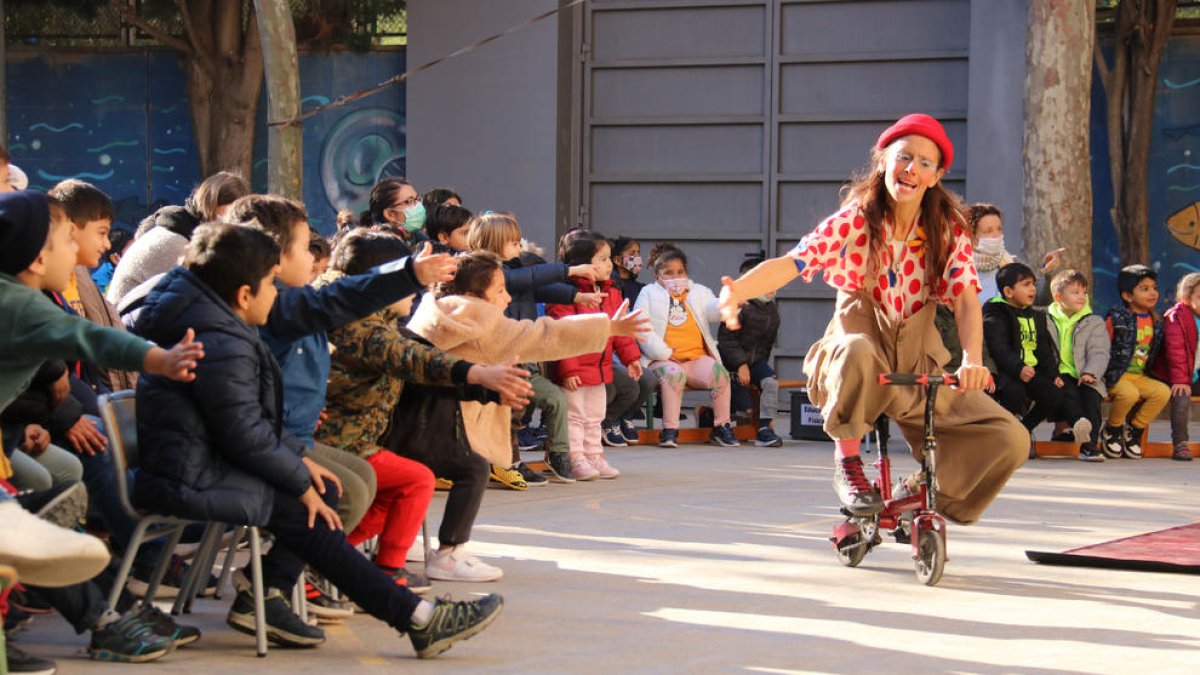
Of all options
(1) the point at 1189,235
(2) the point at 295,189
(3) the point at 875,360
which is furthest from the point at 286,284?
(1) the point at 1189,235

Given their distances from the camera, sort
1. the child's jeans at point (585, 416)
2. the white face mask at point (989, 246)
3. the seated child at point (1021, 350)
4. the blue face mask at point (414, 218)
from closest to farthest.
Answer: the blue face mask at point (414, 218) → the child's jeans at point (585, 416) → the seated child at point (1021, 350) → the white face mask at point (989, 246)

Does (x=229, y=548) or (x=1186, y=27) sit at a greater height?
(x=1186, y=27)

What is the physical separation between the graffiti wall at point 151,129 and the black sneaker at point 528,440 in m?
5.57

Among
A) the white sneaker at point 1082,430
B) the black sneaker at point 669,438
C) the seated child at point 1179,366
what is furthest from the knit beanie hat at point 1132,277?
the black sneaker at point 669,438

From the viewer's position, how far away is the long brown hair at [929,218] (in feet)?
22.4

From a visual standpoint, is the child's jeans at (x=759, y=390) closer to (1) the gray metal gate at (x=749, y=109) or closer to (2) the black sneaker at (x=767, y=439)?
(2) the black sneaker at (x=767, y=439)

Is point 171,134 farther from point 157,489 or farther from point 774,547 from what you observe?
point 157,489

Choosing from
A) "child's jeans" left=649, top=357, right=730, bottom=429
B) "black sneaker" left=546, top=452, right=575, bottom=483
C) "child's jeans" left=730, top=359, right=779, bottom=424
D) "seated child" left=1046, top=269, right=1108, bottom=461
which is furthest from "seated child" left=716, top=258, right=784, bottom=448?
"black sneaker" left=546, top=452, right=575, bottom=483

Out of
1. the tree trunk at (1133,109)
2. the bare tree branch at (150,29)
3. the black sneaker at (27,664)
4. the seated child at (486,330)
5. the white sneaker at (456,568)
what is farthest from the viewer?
the bare tree branch at (150,29)

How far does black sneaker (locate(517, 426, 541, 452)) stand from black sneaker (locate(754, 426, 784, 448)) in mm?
1766

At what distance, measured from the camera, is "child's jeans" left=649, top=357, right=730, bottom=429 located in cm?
1234

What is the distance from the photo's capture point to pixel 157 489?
202 inches

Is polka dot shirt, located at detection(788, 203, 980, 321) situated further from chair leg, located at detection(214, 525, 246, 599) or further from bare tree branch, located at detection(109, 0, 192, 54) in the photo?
bare tree branch, located at detection(109, 0, 192, 54)

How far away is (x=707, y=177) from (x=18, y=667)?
12.2 metres
